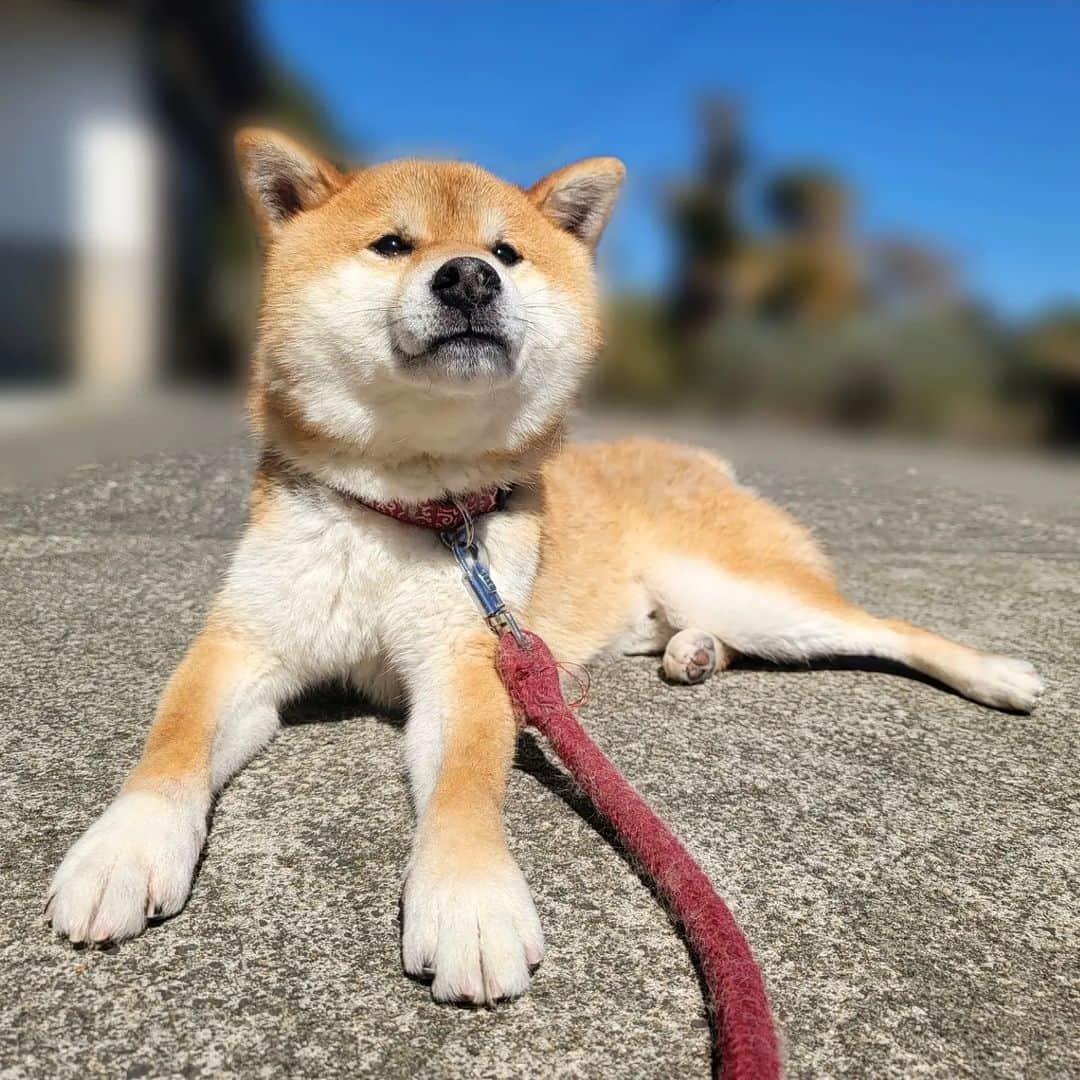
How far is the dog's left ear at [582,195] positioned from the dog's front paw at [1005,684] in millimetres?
1800

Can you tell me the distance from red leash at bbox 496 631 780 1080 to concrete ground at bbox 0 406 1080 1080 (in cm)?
7

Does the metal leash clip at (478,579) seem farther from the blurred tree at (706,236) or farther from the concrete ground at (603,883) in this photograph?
the blurred tree at (706,236)

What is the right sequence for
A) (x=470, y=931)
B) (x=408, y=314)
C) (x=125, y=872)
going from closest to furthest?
(x=470, y=931)
(x=125, y=872)
(x=408, y=314)

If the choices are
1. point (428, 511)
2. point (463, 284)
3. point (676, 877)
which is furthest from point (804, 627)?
point (463, 284)

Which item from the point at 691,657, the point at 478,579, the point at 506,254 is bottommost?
the point at 691,657

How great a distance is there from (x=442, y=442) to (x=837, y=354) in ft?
15.2

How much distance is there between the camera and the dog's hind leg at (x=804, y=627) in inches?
108

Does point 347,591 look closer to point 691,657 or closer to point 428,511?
point 428,511

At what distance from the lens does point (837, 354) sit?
6.14 m

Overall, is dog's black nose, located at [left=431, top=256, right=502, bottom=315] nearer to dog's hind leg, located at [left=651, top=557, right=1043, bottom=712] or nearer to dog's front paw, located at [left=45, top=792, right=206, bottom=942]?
dog's front paw, located at [left=45, top=792, right=206, bottom=942]

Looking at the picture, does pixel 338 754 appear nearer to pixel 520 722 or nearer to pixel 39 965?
pixel 520 722

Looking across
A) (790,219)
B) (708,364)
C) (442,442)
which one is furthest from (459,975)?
(790,219)

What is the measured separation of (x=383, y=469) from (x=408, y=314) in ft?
1.33

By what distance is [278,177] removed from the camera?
2402 millimetres
